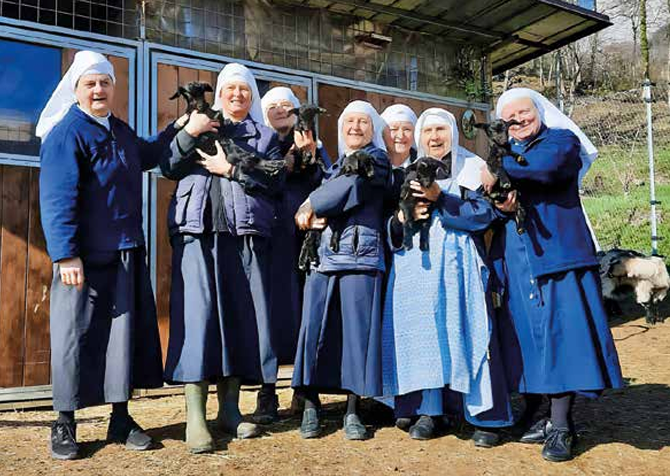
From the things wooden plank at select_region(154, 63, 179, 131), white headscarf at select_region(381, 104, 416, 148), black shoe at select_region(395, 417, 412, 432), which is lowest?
black shoe at select_region(395, 417, 412, 432)

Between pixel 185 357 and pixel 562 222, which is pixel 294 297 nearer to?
pixel 185 357

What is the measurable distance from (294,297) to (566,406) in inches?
68.6

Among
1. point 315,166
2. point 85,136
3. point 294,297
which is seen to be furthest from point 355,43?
point 85,136

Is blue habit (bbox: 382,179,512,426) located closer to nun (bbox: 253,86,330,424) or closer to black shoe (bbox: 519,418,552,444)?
black shoe (bbox: 519,418,552,444)

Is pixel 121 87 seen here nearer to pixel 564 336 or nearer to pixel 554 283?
pixel 554 283

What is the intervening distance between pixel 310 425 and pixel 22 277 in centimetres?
263

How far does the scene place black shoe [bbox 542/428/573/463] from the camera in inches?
130

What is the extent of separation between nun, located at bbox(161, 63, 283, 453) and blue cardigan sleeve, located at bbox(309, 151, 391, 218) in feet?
0.87

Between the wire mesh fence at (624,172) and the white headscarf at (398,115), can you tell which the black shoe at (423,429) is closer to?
the white headscarf at (398,115)

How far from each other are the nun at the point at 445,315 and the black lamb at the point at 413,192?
31mm

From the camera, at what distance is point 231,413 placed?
143 inches

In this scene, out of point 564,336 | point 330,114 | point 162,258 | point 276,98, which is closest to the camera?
point 564,336

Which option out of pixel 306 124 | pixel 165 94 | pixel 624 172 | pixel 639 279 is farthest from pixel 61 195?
pixel 624 172

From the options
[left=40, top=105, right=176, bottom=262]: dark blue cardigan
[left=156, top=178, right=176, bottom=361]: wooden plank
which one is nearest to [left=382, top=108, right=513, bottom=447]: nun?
[left=40, top=105, right=176, bottom=262]: dark blue cardigan
